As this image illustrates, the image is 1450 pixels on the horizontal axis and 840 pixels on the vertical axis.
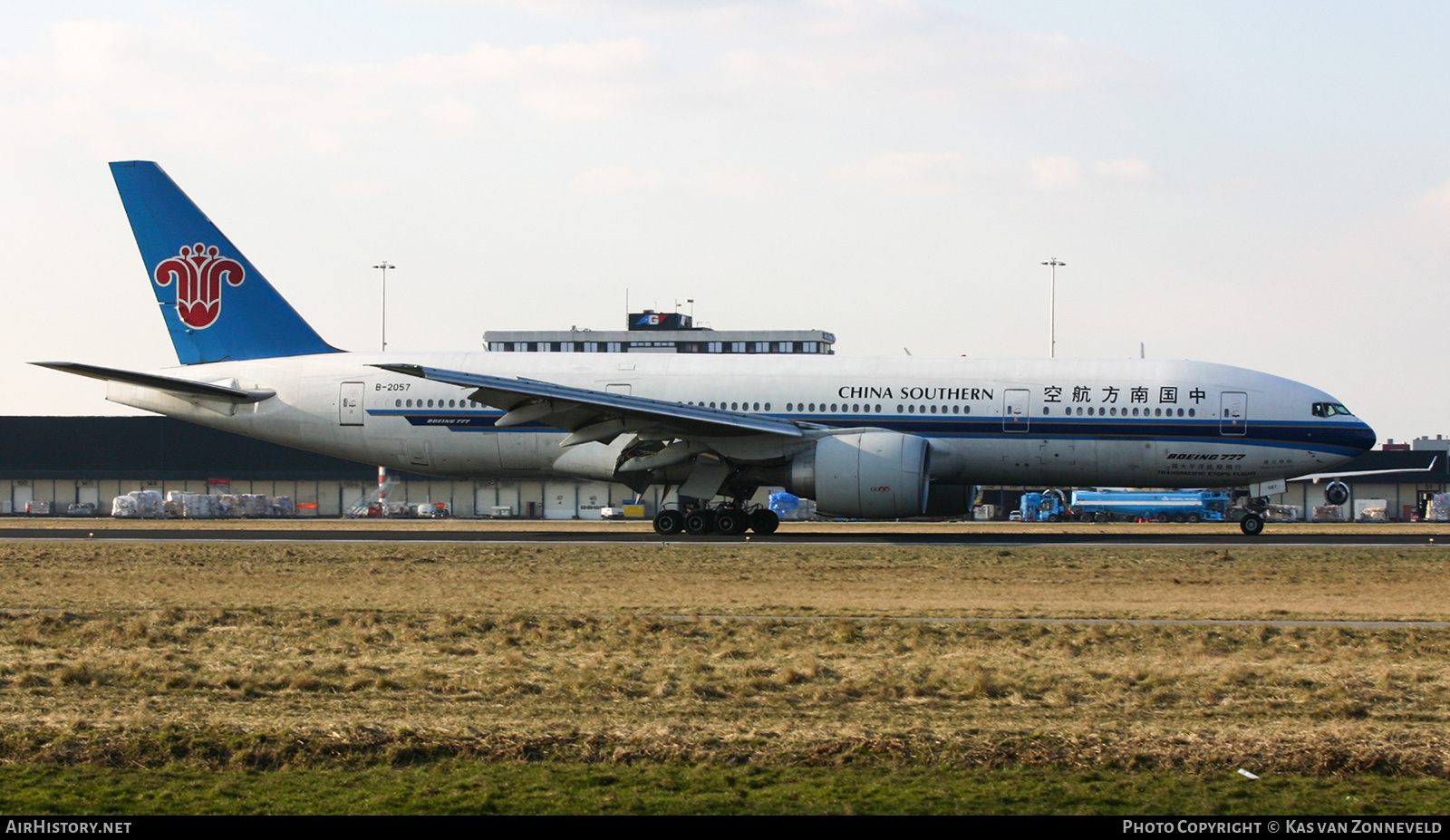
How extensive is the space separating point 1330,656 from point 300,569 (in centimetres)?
1551

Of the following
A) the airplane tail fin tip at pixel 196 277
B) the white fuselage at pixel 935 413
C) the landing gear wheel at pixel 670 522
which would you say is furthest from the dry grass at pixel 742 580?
the airplane tail fin tip at pixel 196 277

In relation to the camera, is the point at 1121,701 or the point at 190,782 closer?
the point at 190,782

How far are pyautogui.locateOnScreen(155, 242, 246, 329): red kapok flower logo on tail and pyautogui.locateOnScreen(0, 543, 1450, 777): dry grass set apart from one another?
12.0 metres

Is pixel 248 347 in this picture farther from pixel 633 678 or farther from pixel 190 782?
pixel 190 782

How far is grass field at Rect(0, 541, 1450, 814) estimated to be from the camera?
830 cm

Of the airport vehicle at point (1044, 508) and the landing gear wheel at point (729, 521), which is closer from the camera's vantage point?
the landing gear wheel at point (729, 521)

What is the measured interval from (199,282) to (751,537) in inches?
602

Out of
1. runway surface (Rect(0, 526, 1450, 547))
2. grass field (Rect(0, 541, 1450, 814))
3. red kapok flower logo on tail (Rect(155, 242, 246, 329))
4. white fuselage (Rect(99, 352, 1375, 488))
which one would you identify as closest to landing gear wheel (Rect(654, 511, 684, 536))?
runway surface (Rect(0, 526, 1450, 547))

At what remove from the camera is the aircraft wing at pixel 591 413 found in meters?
27.5

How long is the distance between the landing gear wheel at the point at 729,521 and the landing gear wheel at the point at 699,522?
167 millimetres

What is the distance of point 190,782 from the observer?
8406 millimetres

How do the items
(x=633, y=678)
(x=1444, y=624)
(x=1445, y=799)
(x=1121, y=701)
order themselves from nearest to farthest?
(x=1445, y=799), (x=1121, y=701), (x=633, y=678), (x=1444, y=624)

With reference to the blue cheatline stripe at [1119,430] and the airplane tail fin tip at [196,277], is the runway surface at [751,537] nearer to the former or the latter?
the blue cheatline stripe at [1119,430]
